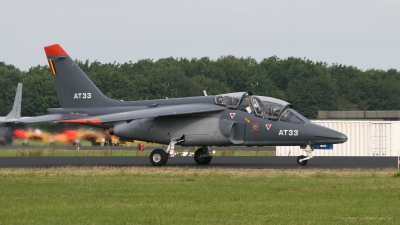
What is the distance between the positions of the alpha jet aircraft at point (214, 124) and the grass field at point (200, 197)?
14.1ft

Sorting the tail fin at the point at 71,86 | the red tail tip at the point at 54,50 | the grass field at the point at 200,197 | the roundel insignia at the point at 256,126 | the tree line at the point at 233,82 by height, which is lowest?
the grass field at the point at 200,197

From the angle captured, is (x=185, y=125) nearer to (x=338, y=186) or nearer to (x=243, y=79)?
(x=338, y=186)

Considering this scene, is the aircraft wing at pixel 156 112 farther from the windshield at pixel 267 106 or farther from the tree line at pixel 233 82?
the tree line at pixel 233 82

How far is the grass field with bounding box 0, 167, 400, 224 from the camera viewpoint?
14.1 m

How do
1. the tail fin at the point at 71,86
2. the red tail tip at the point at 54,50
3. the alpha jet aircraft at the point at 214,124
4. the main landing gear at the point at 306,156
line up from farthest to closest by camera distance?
the tail fin at the point at 71,86 → the red tail tip at the point at 54,50 → the main landing gear at the point at 306,156 → the alpha jet aircraft at the point at 214,124

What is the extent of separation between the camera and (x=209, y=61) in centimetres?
14762

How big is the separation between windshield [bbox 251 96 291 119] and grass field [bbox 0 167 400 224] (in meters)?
4.90

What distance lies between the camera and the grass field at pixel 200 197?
14.1 meters

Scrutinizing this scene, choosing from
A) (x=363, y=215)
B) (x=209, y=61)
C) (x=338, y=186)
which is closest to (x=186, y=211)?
(x=363, y=215)

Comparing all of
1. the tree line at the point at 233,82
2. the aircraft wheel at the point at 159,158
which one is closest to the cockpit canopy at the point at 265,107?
the aircraft wheel at the point at 159,158

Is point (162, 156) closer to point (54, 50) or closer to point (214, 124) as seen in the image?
point (214, 124)

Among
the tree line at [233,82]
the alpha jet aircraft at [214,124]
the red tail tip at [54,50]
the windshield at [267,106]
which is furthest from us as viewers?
the tree line at [233,82]

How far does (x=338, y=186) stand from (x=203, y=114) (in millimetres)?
11384

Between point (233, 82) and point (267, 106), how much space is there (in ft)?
337
